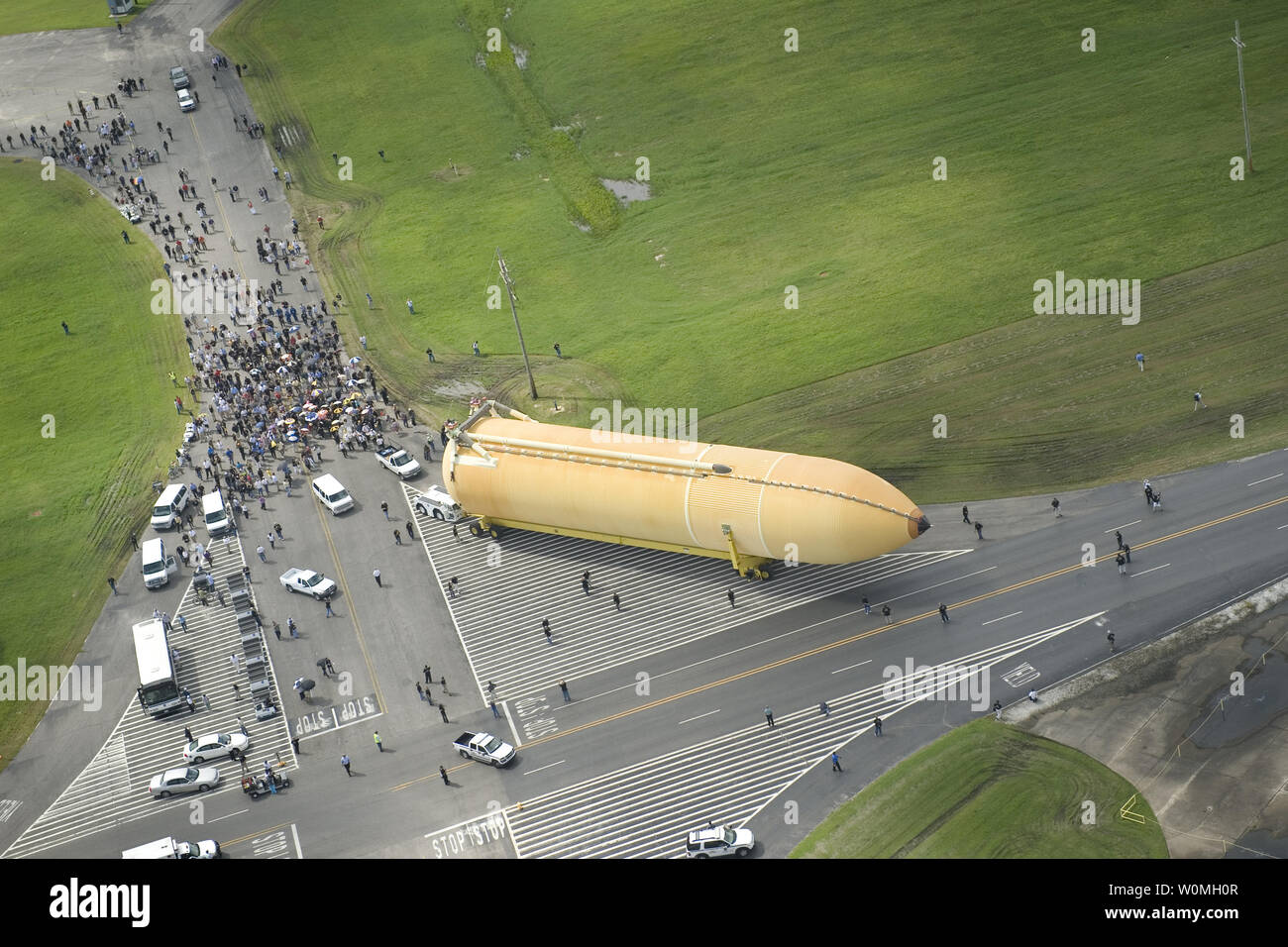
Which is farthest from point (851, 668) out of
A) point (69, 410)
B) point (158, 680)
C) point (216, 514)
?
point (69, 410)

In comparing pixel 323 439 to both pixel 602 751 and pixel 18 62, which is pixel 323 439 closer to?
pixel 602 751

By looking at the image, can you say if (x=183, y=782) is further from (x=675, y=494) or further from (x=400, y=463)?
(x=675, y=494)

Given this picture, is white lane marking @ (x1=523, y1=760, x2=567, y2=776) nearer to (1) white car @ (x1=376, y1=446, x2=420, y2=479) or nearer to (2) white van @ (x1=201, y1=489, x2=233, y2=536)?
(1) white car @ (x1=376, y1=446, x2=420, y2=479)

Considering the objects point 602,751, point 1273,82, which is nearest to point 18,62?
point 602,751

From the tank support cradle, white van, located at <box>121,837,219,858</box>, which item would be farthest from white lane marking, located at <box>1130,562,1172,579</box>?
white van, located at <box>121,837,219,858</box>

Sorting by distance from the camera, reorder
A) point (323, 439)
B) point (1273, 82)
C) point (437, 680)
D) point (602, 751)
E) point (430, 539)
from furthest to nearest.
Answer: point (1273, 82) → point (323, 439) → point (430, 539) → point (437, 680) → point (602, 751)

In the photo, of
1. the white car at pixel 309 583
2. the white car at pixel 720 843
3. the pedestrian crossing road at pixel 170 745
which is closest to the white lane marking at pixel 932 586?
the white car at pixel 720 843

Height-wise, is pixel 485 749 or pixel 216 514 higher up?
pixel 216 514
